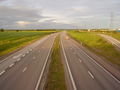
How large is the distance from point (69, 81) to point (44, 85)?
2338 mm

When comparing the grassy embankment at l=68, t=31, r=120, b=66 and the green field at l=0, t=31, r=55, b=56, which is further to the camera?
the green field at l=0, t=31, r=55, b=56

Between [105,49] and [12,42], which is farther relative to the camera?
[12,42]

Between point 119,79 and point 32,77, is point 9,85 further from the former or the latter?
point 119,79

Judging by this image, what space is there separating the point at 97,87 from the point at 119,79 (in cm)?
320

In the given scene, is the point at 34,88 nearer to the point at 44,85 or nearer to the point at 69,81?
the point at 44,85

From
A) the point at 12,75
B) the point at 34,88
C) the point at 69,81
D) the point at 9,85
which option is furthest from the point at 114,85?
the point at 12,75

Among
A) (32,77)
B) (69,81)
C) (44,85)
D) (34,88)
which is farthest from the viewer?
(32,77)

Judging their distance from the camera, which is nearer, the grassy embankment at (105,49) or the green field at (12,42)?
the grassy embankment at (105,49)

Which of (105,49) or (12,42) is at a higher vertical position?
(105,49)

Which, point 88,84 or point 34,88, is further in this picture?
point 88,84

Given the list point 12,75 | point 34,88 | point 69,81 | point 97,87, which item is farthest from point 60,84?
point 12,75

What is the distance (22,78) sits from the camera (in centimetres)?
1367

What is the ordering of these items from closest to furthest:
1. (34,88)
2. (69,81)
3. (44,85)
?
(34,88) < (44,85) < (69,81)

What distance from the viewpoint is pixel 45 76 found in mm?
14344
